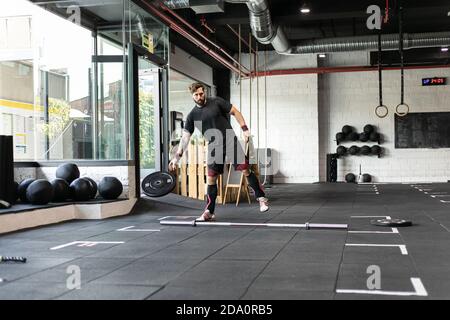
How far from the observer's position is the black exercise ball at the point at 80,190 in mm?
5730

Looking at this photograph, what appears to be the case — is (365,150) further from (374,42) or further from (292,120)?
(374,42)

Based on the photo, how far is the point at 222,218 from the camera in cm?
533

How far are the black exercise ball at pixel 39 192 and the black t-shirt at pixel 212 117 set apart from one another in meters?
1.67

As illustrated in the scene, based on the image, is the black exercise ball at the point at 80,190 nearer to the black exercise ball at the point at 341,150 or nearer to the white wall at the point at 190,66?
the white wall at the point at 190,66

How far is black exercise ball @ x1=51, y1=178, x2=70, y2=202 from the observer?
5.57m

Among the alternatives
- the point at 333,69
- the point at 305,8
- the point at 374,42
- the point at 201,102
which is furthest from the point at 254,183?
the point at 333,69

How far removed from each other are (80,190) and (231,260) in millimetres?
3124

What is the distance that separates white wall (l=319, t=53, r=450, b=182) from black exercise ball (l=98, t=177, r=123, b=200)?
798 cm

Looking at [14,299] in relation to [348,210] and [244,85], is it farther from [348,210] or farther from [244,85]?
[244,85]

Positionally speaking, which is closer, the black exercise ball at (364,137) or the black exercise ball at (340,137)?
the black exercise ball at (364,137)

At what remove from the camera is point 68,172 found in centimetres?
605

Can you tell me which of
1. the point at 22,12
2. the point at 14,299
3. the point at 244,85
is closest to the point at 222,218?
the point at 14,299

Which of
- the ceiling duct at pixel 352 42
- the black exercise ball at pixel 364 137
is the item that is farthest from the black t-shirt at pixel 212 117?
the black exercise ball at pixel 364 137

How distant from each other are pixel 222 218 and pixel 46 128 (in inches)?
120
